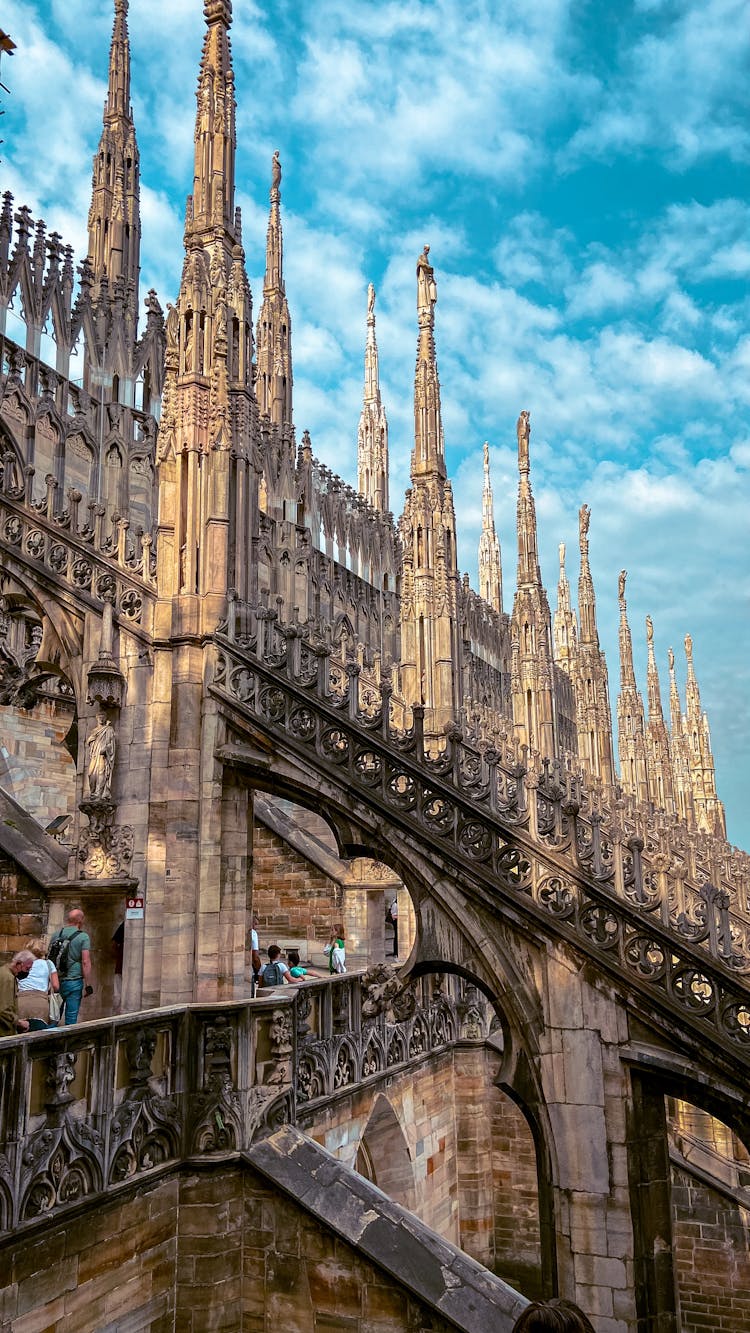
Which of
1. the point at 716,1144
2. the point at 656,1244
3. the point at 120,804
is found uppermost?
the point at 120,804

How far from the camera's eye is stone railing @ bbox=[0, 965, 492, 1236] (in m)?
6.78

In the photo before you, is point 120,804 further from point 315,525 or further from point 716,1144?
point 315,525

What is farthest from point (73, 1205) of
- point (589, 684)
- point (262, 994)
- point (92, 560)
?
point (589, 684)

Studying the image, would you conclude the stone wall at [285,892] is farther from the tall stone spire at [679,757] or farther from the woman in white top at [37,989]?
the tall stone spire at [679,757]

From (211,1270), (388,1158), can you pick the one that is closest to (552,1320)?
(211,1270)

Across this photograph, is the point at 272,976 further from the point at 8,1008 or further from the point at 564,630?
the point at 564,630

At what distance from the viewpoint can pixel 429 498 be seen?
61.1 feet

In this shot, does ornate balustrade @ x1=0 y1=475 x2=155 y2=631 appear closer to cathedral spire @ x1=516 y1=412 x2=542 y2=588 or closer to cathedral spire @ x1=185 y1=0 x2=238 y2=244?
cathedral spire @ x1=185 y1=0 x2=238 y2=244

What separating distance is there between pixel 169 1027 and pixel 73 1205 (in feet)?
5.86

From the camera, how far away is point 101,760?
431 inches

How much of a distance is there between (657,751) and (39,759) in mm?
33615

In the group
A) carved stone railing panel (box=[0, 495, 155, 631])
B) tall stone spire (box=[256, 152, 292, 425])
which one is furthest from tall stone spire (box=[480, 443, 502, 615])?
carved stone railing panel (box=[0, 495, 155, 631])

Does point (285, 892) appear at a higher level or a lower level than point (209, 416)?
lower

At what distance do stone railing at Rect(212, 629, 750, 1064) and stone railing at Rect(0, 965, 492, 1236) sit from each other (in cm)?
154
